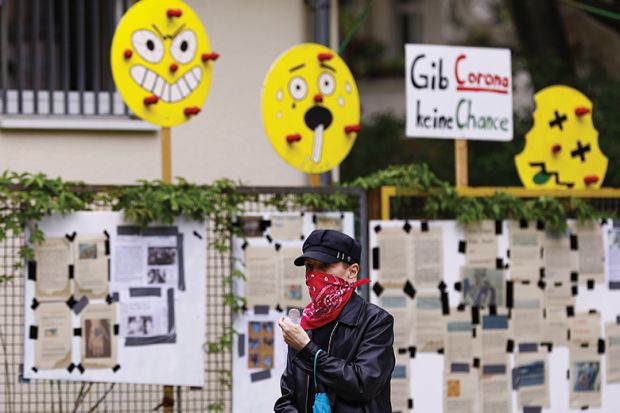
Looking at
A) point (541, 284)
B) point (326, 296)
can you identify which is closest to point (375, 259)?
point (541, 284)

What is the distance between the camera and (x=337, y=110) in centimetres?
765

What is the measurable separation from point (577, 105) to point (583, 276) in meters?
1.25

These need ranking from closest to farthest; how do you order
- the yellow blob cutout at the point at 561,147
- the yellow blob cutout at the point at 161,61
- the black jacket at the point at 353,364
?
1. the black jacket at the point at 353,364
2. the yellow blob cutout at the point at 161,61
3. the yellow blob cutout at the point at 561,147

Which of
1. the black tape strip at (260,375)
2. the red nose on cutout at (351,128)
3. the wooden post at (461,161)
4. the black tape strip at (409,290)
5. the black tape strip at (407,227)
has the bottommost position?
the black tape strip at (260,375)

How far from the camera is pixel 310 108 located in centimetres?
753

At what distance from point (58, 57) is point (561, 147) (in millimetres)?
4320

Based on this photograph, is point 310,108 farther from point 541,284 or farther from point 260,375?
point 541,284

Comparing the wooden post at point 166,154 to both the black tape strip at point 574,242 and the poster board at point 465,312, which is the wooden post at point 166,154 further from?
the black tape strip at point 574,242

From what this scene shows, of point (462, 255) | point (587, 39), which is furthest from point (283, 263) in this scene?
point (587, 39)

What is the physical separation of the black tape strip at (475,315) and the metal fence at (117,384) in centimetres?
87

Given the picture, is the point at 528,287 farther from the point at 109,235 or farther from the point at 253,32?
the point at 253,32

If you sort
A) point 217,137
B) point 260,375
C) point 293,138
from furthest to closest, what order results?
point 217,137
point 293,138
point 260,375

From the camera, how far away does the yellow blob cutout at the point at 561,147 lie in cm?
820

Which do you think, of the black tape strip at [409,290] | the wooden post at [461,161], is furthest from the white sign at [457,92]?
the black tape strip at [409,290]
